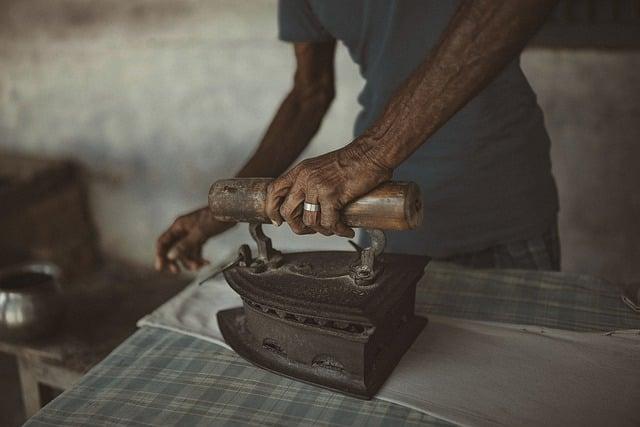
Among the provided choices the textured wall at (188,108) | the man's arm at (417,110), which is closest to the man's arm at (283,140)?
the man's arm at (417,110)

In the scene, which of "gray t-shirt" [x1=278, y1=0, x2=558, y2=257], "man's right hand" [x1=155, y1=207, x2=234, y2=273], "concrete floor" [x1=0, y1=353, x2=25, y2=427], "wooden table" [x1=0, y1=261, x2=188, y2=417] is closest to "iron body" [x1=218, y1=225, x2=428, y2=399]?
"man's right hand" [x1=155, y1=207, x2=234, y2=273]

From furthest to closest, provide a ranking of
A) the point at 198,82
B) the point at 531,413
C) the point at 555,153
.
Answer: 1. the point at 198,82
2. the point at 555,153
3. the point at 531,413

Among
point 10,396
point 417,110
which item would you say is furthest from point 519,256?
point 10,396

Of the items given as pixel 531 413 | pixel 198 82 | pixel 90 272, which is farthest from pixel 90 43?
pixel 531 413

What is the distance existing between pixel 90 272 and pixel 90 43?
1.36 metres

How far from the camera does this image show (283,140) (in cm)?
193

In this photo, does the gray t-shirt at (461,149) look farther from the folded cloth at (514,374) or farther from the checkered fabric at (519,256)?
the folded cloth at (514,374)

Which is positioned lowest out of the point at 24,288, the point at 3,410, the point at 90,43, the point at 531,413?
the point at 3,410

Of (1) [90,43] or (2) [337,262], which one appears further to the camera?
(1) [90,43]

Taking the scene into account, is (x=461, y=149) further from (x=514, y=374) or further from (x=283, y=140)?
(x=514, y=374)

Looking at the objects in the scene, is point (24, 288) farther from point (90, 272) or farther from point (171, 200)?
point (90, 272)

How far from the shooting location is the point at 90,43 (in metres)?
3.71

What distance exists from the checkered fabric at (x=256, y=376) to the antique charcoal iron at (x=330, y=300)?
0.05m

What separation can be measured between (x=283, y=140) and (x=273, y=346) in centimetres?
73
